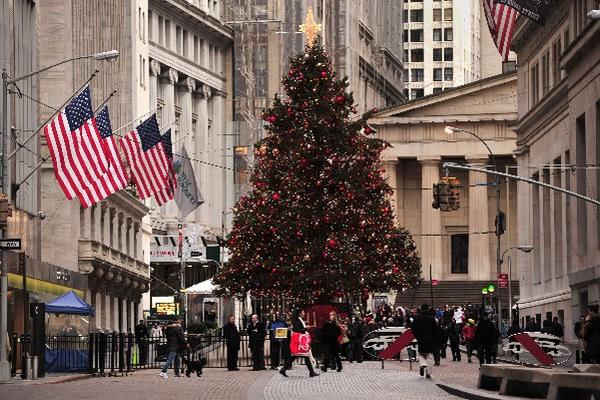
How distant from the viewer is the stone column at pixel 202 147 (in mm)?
126938

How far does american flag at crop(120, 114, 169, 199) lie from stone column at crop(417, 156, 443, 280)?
74.7 metres

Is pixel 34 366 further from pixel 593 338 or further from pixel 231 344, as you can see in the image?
pixel 593 338

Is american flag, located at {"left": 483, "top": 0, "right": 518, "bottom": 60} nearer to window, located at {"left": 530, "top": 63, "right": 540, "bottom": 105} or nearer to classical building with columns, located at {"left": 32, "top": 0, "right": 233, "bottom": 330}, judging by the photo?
classical building with columns, located at {"left": 32, "top": 0, "right": 233, "bottom": 330}

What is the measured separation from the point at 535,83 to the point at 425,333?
44.4 m

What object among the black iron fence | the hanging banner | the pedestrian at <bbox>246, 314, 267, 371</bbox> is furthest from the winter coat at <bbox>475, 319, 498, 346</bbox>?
the hanging banner

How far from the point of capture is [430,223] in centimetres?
13375

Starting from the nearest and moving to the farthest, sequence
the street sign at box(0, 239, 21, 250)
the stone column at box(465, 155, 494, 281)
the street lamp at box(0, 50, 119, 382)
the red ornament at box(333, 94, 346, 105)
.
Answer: the street lamp at box(0, 50, 119, 382)
the street sign at box(0, 239, 21, 250)
the red ornament at box(333, 94, 346, 105)
the stone column at box(465, 155, 494, 281)

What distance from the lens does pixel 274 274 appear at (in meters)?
62.2

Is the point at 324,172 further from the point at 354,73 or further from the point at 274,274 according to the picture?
the point at 354,73

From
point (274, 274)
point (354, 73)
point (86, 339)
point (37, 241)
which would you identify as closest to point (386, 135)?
point (354, 73)

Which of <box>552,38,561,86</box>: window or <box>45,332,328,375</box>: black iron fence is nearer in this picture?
<box>45,332,328,375</box>: black iron fence

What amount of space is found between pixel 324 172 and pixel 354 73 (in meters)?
79.4

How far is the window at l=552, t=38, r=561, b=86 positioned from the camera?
78.7 meters

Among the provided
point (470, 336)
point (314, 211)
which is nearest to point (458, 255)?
point (314, 211)
